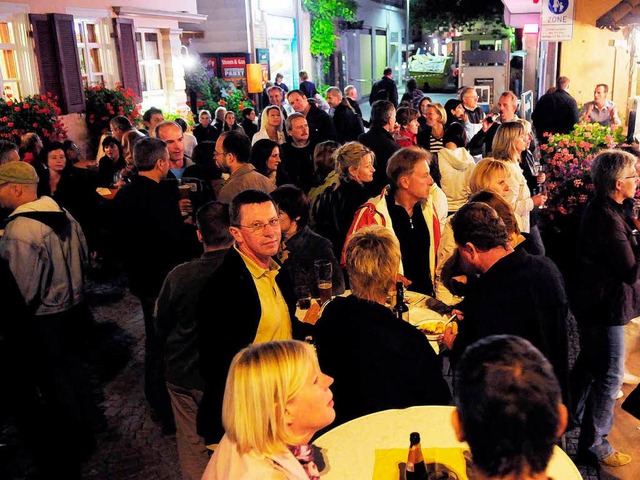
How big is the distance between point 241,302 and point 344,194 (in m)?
2.43

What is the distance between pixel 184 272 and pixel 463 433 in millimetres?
2131

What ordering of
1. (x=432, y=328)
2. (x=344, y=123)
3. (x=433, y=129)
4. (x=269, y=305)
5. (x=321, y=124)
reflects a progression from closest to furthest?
(x=269, y=305) → (x=432, y=328) → (x=433, y=129) → (x=321, y=124) → (x=344, y=123)

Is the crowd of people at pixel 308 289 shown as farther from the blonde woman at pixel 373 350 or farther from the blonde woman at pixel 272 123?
the blonde woman at pixel 272 123

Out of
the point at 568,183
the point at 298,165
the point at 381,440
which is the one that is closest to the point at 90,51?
the point at 298,165

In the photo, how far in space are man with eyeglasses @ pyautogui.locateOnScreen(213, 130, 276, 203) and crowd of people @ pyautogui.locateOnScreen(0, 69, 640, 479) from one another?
2cm

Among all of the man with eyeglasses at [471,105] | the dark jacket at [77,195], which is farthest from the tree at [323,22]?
the dark jacket at [77,195]

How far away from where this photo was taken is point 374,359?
261 cm

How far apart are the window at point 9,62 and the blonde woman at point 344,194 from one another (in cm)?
730

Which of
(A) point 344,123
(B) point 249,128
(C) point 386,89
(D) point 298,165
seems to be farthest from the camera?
(C) point 386,89

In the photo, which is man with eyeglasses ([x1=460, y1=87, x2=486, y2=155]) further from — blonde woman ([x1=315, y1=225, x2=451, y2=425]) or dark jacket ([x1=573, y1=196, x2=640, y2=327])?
blonde woman ([x1=315, y1=225, x2=451, y2=425])

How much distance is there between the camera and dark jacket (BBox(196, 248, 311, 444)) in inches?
114

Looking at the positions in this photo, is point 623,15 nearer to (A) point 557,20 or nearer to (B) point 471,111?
(A) point 557,20

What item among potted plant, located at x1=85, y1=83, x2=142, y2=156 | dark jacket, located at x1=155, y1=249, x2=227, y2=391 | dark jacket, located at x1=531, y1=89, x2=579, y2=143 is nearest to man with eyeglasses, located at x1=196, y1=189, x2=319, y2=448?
dark jacket, located at x1=155, y1=249, x2=227, y2=391

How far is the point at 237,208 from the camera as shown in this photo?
321 centimetres
